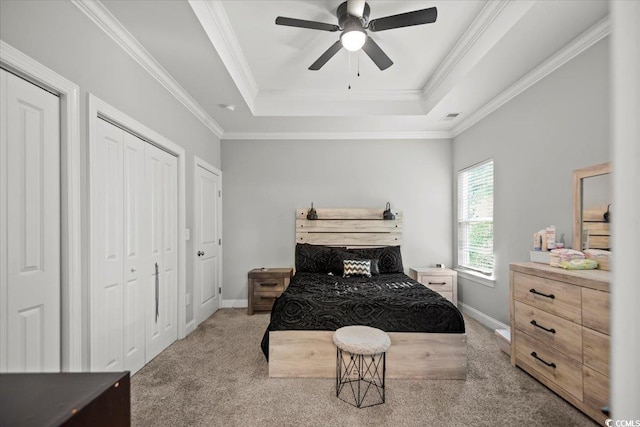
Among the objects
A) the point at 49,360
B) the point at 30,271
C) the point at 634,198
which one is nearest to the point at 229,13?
the point at 30,271

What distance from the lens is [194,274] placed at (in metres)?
3.79

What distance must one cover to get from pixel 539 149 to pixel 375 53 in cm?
174

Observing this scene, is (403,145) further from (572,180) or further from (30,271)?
(30,271)

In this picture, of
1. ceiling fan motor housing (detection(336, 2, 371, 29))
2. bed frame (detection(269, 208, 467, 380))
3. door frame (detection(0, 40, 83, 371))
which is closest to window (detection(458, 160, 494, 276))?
bed frame (detection(269, 208, 467, 380))

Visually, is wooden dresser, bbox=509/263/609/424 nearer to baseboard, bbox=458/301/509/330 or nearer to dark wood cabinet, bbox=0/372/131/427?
baseboard, bbox=458/301/509/330

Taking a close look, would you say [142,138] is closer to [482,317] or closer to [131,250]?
[131,250]

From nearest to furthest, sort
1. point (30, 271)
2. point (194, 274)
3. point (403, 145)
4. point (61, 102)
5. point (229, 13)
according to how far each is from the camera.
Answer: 1. point (30, 271)
2. point (61, 102)
3. point (229, 13)
4. point (194, 274)
5. point (403, 145)

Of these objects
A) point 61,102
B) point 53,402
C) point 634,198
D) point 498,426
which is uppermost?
point 61,102

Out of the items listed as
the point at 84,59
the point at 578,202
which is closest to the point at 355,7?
the point at 84,59

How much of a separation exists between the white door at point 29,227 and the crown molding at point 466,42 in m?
2.93

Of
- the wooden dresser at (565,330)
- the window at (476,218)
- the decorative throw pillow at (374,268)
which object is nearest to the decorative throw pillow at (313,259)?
the decorative throw pillow at (374,268)

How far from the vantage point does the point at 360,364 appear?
8.30 feet

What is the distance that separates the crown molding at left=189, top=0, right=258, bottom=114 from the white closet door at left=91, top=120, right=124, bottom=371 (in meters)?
1.00

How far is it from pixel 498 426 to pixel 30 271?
2.75 m
